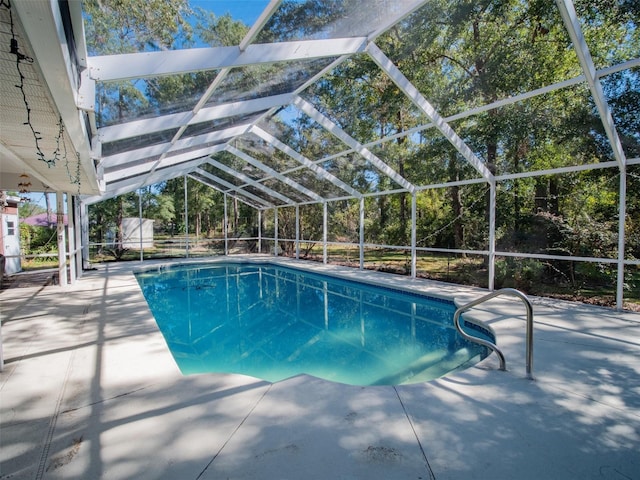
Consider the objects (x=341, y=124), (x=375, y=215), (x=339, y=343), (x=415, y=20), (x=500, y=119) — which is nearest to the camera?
(x=415, y=20)

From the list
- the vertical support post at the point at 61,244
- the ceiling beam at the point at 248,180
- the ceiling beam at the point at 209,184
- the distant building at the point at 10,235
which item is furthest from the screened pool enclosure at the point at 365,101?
the ceiling beam at the point at 209,184

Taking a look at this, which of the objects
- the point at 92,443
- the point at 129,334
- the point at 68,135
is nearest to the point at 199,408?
the point at 92,443

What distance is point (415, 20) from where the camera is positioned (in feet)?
15.3

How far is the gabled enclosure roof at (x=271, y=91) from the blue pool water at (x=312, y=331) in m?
3.22

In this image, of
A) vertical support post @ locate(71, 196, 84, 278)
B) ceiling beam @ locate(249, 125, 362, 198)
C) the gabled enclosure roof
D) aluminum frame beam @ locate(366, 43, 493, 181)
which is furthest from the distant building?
aluminum frame beam @ locate(366, 43, 493, 181)

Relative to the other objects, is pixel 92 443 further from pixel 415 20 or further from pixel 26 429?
pixel 415 20

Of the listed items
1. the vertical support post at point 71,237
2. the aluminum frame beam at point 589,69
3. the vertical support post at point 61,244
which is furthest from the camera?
the vertical support post at point 71,237

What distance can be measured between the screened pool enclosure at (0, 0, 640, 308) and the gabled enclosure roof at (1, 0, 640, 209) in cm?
2

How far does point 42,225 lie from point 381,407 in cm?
1983

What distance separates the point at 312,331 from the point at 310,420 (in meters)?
3.83

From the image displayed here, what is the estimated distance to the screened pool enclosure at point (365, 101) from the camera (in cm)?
299

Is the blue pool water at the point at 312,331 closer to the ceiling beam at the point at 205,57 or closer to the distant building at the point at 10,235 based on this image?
the ceiling beam at the point at 205,57

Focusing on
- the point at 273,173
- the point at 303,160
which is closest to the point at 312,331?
the point at 303,160

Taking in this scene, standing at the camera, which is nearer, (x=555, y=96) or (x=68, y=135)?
(x=68, y=135)
